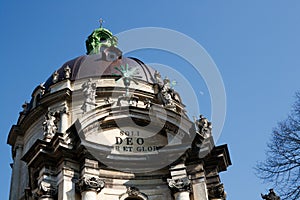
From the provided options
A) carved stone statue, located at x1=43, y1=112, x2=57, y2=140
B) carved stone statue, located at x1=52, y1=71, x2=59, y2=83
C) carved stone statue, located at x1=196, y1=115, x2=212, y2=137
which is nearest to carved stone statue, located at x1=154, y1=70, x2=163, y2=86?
carved stone statue, located at x1=196, y1=115, x2=212, y2=137

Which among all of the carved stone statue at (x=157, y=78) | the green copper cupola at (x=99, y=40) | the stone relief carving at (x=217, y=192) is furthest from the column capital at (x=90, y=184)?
the green copper cupola at (x=99, y=40)

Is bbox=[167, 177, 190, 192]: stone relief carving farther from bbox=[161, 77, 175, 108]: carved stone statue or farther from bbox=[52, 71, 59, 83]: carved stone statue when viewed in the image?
bbox=[52, 71, 59, 83]: carved stone statue

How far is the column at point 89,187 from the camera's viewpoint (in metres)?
17.4

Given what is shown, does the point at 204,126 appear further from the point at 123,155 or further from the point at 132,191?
the point at 132,191

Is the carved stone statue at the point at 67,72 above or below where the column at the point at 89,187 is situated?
above

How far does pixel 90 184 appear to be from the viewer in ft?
57.6

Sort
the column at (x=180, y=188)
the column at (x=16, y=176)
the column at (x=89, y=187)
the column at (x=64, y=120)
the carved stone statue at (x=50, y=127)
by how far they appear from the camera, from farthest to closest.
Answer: the column at (x=16, y=176)
the column at (x=64, y=120)
the carved stone statue at (x=50, y=127)
the column at (x=180, y=188)
the column at (x=89, y=187)

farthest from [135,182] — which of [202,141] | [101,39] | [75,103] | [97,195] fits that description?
[101,39]

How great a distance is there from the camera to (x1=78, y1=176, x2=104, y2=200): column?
1736 centimetres

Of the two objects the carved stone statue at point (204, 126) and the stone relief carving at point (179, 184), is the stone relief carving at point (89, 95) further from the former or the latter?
the stone relief carving at point (179, 184)

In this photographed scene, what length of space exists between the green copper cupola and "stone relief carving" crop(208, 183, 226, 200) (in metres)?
17.5

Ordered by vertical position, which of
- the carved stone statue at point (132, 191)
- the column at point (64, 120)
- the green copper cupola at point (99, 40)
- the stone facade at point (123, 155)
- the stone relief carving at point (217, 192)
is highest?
the green copper cupola at point (99, 40)

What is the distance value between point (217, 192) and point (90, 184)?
5489 mm

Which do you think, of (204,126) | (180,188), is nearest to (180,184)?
(180,188)
